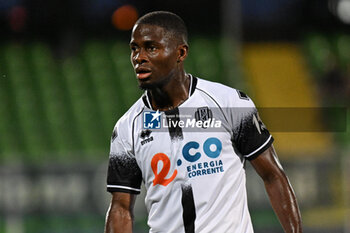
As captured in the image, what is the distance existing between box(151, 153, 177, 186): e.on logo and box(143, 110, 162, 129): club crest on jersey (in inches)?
6.4

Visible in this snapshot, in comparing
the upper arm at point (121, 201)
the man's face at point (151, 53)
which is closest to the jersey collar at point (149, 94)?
the man's face at point (151, 53)

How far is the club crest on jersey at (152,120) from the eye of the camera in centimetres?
387

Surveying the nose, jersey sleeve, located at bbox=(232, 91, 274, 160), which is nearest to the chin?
the nose

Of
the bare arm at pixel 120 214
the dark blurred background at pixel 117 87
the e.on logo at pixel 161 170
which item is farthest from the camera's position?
the dark blurred background at pixel 117 87

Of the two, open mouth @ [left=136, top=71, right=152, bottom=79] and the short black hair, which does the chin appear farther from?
the short black hair

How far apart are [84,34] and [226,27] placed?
2765mm

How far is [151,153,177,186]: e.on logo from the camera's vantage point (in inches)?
149

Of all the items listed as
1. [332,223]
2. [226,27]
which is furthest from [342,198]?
[226,27]

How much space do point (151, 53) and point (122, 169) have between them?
0.65 metres

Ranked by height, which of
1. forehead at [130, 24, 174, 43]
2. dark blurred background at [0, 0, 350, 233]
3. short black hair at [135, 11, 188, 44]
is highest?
short black hair at [135, 11, 188, 44]

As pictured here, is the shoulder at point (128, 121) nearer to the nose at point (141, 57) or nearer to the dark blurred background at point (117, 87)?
the nose at point (141, 57)

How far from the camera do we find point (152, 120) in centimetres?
388

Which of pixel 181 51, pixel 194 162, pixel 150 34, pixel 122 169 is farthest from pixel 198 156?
pixel 150 34

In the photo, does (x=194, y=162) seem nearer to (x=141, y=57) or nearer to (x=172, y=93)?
(x=172, y=93)
